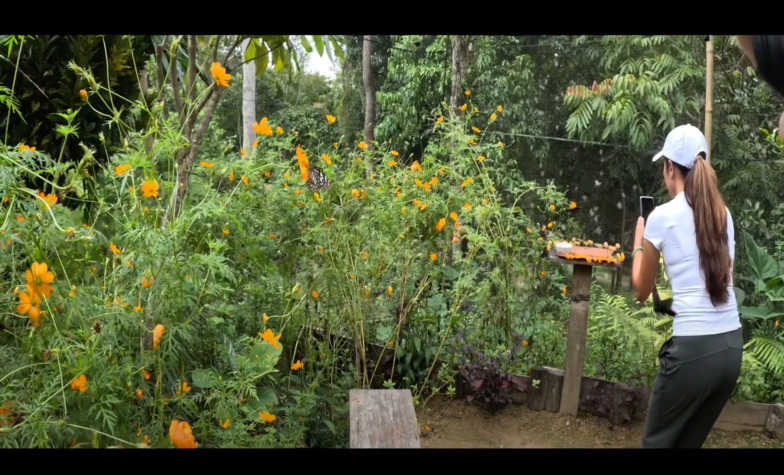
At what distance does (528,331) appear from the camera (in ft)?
12.0

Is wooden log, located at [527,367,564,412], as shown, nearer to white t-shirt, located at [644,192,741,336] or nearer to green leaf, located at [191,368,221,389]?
white t-shirt, located at [644,192,741,336]

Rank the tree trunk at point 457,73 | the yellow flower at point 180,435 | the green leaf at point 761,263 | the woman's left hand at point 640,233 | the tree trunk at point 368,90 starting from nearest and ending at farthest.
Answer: the yellow flower at point 180,435, the woman's left hand at point 640,233, the green leaf at point 761,263, the tree trunk at point 457,73, the tree trunk at point 368,90

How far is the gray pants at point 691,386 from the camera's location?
1.98 m

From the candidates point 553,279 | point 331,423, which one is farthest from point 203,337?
point 553,279

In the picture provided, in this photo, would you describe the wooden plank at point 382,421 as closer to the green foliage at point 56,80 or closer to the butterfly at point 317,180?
the butterfly at point 317,180

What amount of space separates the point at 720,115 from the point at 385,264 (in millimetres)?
3337

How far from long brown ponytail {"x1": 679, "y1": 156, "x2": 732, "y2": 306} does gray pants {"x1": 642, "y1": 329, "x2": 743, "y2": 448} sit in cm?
13

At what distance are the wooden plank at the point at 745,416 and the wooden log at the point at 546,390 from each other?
2.34 ft

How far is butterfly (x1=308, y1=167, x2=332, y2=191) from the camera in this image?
2955mm

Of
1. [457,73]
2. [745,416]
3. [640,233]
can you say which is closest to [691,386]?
[640,233]

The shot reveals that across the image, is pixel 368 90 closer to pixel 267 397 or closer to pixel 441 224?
pixel 441 224

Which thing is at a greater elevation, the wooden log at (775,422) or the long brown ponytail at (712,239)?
the long brown ponytail at (712,239)

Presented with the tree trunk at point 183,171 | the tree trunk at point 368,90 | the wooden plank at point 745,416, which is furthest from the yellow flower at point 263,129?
the tree trunk at point 368,90
